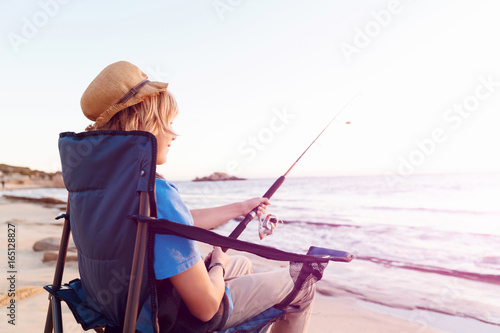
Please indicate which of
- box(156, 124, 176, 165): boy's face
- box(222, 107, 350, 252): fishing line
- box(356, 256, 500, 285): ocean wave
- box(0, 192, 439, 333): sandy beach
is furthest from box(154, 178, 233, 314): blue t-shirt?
box(356, 256, 500, 285): ocean wave

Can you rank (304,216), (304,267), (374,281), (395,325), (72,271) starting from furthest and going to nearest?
1. (304,216)
2. (374,281)
3. (72,271)
4. (395,325)
5. (304,267)

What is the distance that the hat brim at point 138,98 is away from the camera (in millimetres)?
1395

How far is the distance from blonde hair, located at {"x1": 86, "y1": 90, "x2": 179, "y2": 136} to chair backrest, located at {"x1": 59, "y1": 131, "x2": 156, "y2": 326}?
0.47 ft

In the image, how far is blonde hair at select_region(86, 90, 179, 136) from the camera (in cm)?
142

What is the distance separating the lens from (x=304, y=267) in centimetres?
167

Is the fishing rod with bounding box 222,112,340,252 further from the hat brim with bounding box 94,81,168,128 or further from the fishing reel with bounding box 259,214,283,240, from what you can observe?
the hat brim with bounding box 94,81,168,128

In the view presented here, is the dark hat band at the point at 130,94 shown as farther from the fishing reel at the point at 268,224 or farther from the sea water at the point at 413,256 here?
the sea water at the point at 413,256

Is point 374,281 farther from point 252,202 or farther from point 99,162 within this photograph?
point 99,162

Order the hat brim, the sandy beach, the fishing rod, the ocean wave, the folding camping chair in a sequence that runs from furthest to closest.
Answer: the ocean wave, the sandy beach, the fishing rod, the hat brim, the folding camping chair

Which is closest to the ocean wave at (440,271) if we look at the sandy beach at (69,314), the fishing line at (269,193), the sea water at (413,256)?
the sea water at (413,256)

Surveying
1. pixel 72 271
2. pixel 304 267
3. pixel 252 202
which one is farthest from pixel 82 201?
pixel 72 271

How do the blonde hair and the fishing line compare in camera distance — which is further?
the fishing line

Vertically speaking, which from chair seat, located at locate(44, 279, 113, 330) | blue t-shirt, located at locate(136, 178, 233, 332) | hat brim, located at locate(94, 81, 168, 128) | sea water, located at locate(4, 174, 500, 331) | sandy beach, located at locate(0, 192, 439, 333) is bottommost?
sea water, located at locate(4, 174, 500, 331)

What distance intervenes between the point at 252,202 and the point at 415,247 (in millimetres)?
5303
